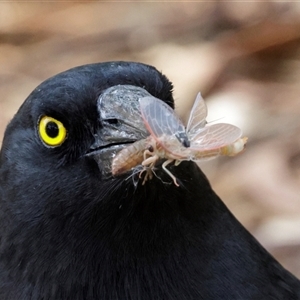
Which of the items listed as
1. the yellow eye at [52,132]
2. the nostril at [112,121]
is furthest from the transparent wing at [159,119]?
the yellow eye at [52,132]

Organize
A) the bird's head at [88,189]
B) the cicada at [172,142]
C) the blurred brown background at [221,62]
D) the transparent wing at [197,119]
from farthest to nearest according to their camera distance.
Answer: the blurred brown background at [221,62] < the bird's head at [88,189] < the transparent wing at [197,119] < the cicada at [172,142]

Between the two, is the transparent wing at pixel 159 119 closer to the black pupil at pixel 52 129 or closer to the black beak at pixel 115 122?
the black beak at pixel 115 122

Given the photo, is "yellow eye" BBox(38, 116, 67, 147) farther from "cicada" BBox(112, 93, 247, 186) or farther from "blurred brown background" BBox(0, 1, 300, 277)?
"blurred brown background" BBox(0, 1, 300, 277)

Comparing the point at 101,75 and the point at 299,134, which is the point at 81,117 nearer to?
the point at 101,75

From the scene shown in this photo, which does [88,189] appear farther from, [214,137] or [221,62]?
[221,62]

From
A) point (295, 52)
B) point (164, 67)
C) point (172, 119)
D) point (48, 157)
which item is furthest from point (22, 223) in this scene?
point (295, 52)

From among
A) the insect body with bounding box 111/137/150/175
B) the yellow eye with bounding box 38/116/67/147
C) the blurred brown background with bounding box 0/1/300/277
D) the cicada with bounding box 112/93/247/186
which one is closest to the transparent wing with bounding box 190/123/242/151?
the cicada with bounding box 112/93/247/186

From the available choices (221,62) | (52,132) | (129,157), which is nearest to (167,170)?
(129,157)
